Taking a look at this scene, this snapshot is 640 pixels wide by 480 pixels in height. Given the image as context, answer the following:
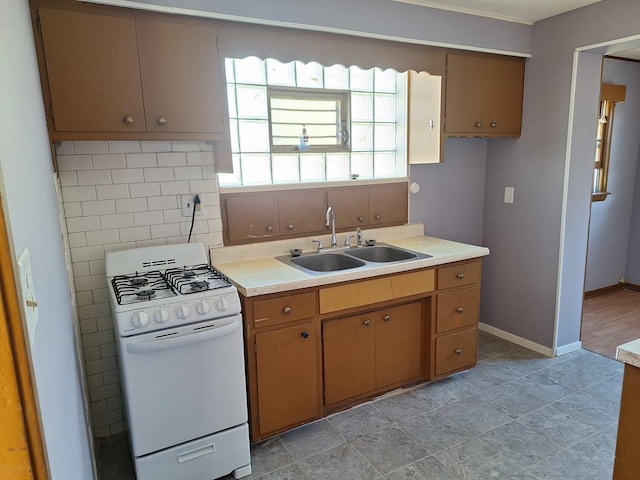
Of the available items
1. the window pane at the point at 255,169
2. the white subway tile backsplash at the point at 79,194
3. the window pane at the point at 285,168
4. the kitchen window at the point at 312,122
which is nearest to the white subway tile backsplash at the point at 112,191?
the white subway tile backsplash at the point at 79,194

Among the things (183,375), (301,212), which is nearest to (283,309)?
(183,375)

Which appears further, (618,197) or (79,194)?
(618,197)

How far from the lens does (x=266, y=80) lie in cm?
264

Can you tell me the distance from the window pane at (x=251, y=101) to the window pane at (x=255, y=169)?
0.25 meters

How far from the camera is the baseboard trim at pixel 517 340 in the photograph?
3.22 metres

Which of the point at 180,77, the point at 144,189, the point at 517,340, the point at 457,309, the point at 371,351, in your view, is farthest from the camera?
the point at 517,340

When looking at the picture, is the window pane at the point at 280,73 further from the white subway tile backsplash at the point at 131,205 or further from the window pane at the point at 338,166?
the white subway tile backsplash at the point at 131,205

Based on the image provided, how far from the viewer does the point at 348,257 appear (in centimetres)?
271

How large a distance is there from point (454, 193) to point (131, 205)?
2.37 m

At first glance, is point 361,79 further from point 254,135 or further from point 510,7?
point 510,7

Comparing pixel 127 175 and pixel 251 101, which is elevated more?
pixel 251 101

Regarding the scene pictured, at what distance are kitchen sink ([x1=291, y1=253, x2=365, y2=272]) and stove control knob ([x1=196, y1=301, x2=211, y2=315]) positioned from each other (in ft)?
2.84

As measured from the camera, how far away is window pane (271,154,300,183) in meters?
2.79

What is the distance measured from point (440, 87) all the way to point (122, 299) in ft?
7.67
